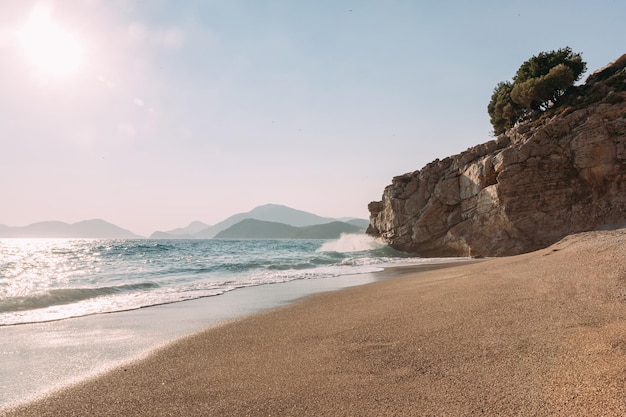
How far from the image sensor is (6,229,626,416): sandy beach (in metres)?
3.20

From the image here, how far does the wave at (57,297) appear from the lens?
10.5 m

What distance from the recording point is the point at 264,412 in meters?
3.39

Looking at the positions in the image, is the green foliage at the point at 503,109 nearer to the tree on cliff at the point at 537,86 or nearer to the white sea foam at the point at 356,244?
the tree on cliff at the point at 537,86

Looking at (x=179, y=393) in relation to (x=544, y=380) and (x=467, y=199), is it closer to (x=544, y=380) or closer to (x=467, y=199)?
(x=544, y=380)

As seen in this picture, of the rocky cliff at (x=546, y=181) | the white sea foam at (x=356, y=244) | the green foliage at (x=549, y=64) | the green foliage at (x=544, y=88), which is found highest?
the green foliage at (x=549, y=64)

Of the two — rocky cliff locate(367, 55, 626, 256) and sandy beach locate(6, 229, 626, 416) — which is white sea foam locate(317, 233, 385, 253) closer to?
rocky cliff locate(367, 55, 626, 256)

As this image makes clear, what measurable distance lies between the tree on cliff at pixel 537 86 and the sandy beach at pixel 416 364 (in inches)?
1329

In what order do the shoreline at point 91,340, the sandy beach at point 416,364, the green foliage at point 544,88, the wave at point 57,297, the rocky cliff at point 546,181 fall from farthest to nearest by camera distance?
the green foliage at point 544,88 → the rocky cliff at point 546,181 → the wave at point 57,297 → the shoreline at point 91,340 → the sandy beach at point 416,364

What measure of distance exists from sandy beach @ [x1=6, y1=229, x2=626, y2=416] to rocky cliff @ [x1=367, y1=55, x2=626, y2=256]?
833 inches

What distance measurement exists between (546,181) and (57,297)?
97.0 ft

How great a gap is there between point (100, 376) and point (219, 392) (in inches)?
79.4

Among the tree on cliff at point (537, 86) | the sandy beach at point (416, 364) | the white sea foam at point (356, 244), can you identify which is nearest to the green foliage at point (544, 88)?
the tree on cliff at point (537, 86)

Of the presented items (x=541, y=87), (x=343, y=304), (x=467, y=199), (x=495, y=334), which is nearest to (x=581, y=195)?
(x=467, y=199)

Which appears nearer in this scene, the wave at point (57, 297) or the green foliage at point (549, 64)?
the wave at point (57, 297)
